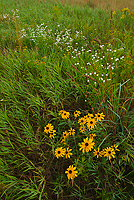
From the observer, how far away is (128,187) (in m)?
1.27

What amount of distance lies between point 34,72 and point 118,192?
2.09 meters

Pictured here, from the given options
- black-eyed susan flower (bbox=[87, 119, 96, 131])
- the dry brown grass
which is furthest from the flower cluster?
the dry brown grass

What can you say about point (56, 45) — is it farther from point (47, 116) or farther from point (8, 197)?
point (8, 197)

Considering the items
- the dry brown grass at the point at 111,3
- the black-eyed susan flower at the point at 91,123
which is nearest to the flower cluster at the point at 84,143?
the black-eyed susan flower at the point at 91,123

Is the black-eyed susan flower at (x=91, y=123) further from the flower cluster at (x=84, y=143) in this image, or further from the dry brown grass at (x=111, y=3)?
the dry brown grass at (x=111, y=3)

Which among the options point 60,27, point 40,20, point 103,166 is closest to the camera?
point 103,166

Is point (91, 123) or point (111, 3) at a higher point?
point (111, 3)

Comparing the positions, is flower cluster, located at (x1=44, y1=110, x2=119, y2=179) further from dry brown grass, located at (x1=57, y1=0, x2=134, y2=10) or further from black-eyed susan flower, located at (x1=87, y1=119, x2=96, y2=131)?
dry brown grass, located at (x1=57, y1=0, x2=134, y2=10)

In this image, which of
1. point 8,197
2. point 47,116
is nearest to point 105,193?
point 8,197

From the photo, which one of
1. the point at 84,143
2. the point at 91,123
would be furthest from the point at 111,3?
the point at 84,143

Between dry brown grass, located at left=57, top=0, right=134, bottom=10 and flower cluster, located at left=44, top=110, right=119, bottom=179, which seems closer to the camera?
flower cluster, located at left=44, top=110, right=119, bottom=179

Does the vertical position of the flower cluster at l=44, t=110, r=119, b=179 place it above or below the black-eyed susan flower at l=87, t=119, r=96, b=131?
below

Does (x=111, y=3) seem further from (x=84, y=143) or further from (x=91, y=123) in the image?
(x=84, y=143)

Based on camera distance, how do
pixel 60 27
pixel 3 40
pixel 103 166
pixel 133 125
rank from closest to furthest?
pixel 103 166 → pixel 133 125 → pixel 3 40 → pixel 60 27
